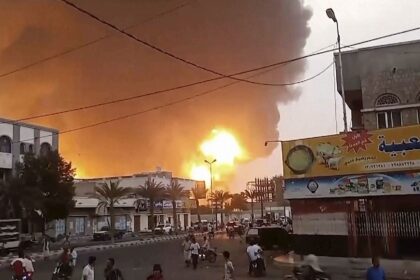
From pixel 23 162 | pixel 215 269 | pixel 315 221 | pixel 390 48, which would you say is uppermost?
pixel 390 48

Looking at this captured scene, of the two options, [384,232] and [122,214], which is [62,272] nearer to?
[384,232]

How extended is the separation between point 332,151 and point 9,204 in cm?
3010

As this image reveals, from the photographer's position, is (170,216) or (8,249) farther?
(170,216)

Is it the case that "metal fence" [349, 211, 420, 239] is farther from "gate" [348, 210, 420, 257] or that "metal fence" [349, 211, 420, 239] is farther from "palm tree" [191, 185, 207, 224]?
"palm tree" [191, 185, 207, 224]

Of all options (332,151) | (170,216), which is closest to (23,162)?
(332,151)

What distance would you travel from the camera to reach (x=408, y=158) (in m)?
21.7

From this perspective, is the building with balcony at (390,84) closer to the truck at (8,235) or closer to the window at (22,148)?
the truck at (8,235)

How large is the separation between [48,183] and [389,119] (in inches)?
1148

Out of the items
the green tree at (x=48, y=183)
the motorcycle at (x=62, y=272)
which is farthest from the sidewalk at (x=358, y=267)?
the green tree at (x=48, y=183)

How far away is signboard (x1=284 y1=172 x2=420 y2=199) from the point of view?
21.6m

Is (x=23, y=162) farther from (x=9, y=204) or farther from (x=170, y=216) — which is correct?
(x=170, y=216)

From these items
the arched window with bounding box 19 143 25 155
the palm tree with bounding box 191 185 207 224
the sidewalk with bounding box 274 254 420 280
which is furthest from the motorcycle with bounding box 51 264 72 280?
the palm tree with bounding box 191 185 207 224

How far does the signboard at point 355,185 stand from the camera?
2159cm

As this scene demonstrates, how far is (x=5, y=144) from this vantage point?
1932 inches
